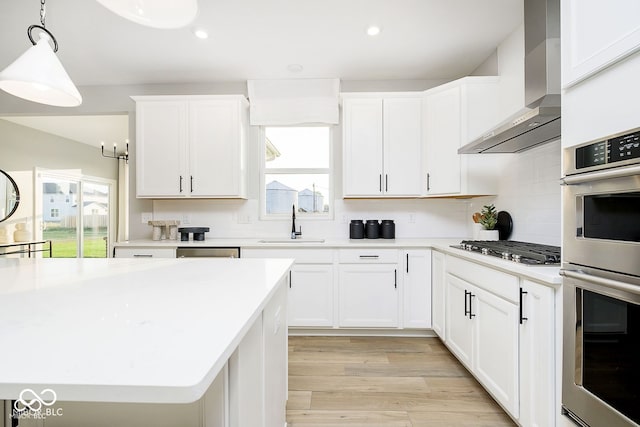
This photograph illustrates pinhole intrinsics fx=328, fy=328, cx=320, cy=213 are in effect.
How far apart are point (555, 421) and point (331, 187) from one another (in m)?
2.68

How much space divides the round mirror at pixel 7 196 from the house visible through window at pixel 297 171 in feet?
13.7

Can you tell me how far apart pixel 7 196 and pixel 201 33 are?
14.7 feet

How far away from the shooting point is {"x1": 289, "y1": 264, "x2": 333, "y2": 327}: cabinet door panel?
119 inches

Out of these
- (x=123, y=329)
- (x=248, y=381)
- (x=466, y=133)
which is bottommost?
(x=248, y=381)

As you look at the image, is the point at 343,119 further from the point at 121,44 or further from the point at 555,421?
the point at 555,421

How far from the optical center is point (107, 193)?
7422 mm

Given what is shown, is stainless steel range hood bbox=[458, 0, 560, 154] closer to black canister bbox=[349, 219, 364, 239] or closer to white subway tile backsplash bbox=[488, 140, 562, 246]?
white subway tile backsplash bbox=[488, 140, 562, 246]

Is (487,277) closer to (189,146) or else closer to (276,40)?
(276,40)

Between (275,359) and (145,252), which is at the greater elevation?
(145,252)

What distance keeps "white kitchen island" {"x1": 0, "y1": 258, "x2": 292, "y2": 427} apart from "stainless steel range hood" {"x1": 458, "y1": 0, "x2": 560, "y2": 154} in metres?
1.48

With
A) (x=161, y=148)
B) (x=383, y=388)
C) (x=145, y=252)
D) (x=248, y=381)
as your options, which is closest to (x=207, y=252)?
(x=145, y=252)

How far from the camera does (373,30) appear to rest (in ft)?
8.54

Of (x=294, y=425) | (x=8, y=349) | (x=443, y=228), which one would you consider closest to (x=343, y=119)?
(x=443, y=228)

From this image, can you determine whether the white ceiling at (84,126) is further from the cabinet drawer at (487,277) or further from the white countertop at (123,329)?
the cabinet drawer at (487,277)
